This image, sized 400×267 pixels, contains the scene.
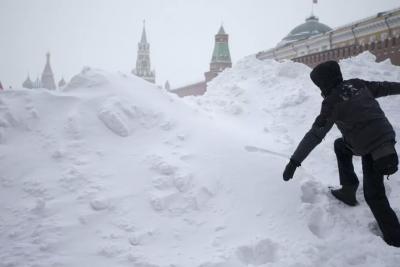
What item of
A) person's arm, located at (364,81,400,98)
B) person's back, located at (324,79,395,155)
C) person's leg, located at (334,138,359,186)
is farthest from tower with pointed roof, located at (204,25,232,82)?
person's back, located at (324,79,395,155)

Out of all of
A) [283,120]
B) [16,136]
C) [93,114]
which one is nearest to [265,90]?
[283,120]

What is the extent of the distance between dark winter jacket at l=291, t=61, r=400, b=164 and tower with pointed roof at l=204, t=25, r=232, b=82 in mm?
34864

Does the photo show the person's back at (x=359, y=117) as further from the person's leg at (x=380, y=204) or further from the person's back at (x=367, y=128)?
the person's leg at (x=380, y=204)

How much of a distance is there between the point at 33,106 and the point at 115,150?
4.77 feet

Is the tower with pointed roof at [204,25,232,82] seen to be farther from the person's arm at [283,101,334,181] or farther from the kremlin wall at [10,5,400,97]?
the person's arm at [283,101,334,181]

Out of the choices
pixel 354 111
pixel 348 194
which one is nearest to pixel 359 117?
pixel 354 111

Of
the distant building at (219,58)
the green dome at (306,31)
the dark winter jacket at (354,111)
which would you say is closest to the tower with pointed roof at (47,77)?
the distant building at (219,58)

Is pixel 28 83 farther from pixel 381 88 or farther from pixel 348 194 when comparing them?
pixel 381 88

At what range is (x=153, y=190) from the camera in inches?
146

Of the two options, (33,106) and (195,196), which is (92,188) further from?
(33,106)

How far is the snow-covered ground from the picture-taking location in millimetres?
2951

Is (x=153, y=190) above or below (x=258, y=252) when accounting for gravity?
above

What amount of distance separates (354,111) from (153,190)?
7.27 ft

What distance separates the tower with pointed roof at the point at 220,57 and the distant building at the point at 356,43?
316 inches
